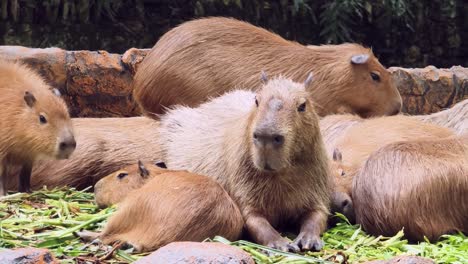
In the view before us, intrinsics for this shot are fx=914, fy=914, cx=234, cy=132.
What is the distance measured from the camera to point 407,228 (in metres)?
4.50

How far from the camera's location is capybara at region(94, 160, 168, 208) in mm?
4914

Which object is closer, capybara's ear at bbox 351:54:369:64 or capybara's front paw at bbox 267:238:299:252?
capybara's front paw at bbox 267:238:299:252

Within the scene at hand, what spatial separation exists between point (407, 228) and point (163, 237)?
1.24 m

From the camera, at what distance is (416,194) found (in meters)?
4.46

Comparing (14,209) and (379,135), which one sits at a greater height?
(379,135)

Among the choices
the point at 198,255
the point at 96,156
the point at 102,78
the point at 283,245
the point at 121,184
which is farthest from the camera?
the point at 102,78

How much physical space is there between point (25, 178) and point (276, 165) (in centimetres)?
191

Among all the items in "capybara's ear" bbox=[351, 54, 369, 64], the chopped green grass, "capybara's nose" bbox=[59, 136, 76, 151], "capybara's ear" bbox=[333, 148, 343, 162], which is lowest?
the chopped green grass

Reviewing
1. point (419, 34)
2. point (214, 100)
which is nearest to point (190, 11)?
point (419, 34)

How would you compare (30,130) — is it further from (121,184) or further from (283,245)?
(283,245)

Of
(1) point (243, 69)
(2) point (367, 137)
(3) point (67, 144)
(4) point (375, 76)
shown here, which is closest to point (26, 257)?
(3) point (67, 144)

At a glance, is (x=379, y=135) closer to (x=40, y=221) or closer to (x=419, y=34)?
(x=40, y=221)

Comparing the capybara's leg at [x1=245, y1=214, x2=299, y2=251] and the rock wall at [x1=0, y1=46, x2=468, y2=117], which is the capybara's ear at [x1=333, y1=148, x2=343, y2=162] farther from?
the rock wall at [x1=0, y1=46, x2=468, y2=117]

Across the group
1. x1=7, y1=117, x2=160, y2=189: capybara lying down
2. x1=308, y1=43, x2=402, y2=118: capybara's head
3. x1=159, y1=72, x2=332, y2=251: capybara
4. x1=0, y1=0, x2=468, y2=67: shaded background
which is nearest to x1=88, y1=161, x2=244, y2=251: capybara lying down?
x1=159, y1=72, x2=332, y2=251: capybara
